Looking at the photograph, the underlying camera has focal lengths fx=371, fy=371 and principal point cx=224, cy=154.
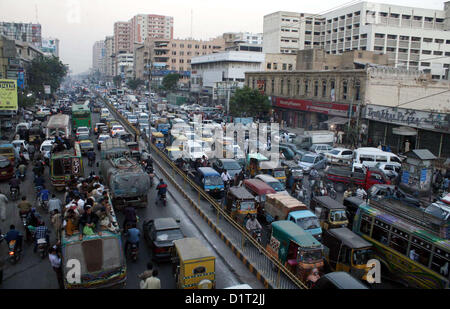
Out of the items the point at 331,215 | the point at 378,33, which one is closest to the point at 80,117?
the point at 331,215

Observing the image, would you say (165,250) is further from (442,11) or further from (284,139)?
(442,11)

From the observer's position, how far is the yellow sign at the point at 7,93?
101 feet

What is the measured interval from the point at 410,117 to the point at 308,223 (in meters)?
22.6

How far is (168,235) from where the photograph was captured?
42.2 feet

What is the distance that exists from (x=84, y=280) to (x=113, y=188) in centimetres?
738

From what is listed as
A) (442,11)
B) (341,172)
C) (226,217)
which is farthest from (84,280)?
(442,11)

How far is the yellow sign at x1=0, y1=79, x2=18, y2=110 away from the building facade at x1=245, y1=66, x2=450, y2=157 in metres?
30.5

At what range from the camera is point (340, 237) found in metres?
12.0

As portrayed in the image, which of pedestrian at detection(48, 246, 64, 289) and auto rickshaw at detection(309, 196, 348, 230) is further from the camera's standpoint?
auto rickshaw at detection(309, 196, 348, 230)

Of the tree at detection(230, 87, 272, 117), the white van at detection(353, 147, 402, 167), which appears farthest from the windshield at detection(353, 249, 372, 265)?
the tree at detection(230, 87, 272, 117)

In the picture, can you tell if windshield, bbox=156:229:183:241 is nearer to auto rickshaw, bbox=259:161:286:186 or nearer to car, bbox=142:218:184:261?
car, bbox=142:218:184:261

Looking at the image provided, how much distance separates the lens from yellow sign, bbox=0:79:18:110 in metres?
30.8

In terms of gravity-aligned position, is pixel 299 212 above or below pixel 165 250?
above

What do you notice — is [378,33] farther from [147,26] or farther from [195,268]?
[147,26]
